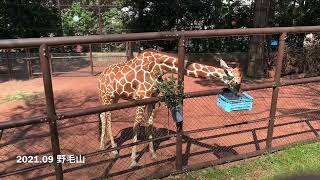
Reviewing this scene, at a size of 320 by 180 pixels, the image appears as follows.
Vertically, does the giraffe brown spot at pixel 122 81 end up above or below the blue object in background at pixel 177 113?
above

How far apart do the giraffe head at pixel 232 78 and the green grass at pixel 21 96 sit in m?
5.65

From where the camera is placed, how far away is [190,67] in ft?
14.7

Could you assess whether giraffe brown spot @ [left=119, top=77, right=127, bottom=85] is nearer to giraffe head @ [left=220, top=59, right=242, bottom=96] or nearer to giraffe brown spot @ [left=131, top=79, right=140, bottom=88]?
giraffe brown spot @ [left=131, top=79, right=140, bottom=88]

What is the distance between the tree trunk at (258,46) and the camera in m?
10.4

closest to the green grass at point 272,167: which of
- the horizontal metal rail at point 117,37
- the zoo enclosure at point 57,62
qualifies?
the horizontal metal rail at point 117,37

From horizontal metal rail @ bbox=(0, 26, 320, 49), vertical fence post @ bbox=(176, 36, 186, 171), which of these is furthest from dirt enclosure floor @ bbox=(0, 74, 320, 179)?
horizontal metal rail @ bbox=(0, 26, 320, 49)

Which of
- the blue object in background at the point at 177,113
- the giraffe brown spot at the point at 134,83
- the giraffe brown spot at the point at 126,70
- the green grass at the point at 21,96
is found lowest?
the green grass at the point at 21,96

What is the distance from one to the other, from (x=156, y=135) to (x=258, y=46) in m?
5.85

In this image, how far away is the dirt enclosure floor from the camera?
4848 millimetres

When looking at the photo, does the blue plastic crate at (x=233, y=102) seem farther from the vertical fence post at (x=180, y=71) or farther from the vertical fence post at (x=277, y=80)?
the vertical fence post at (x=180, y=71)

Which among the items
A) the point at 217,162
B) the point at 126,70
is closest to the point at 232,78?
the point at 217,162

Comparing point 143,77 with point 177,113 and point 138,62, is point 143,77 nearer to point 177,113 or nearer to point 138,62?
point 138,62

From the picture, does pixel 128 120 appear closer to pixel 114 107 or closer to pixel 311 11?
pixel 114 107

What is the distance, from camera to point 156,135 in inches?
238
